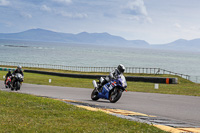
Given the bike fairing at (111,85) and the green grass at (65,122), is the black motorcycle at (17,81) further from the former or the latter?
the green grass at (65,122)

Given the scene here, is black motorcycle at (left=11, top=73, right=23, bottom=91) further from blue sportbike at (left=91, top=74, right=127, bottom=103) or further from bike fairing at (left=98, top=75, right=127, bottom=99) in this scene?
bike fairing at (left=98, top=75, right=127, bottom=99)

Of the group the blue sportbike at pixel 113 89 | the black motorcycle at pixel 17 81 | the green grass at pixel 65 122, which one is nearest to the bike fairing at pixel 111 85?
the blue sportbike at pixel 113 89

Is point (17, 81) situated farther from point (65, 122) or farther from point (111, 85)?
point (65, 122)

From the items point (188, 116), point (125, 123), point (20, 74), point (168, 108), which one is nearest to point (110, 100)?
point (168, 108)

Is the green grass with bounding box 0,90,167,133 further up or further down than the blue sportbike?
further down

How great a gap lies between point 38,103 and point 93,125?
4.68m

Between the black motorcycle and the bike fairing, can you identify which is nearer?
the bike fairing

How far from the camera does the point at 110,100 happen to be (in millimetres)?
14094

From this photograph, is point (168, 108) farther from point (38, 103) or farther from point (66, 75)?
point (66, 75)

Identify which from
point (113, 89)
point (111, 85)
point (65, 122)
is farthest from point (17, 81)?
point (65, 122)

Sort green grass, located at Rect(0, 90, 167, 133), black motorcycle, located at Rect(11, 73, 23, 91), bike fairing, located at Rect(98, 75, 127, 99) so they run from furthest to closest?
black motorcycle, located at Rect(11, 73, 23, 91)
bike fairing, located at Rect(98, 75, 127, 99)
green grass, located at Rect(0, 90, 167, 133)

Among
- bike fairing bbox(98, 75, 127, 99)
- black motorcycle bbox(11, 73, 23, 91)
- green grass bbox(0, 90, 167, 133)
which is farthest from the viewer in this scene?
black motorcycle bbox(11, 73, 23, 91)

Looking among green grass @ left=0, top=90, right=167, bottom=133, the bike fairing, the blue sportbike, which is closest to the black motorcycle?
the blue sportbike

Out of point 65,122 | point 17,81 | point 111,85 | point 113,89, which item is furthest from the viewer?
point 17,81
